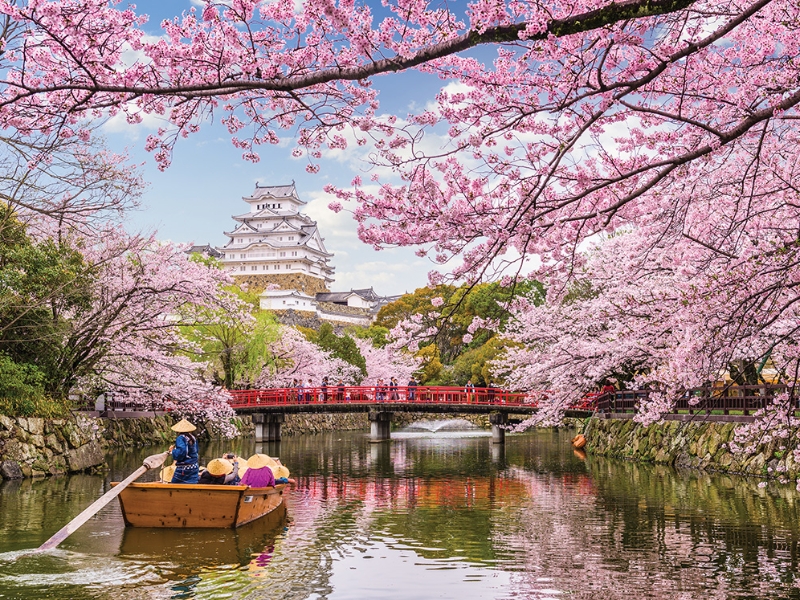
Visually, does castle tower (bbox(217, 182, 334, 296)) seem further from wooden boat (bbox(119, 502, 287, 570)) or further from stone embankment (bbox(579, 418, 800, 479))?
wooden boat (bbox(119, 502, 287, 570))

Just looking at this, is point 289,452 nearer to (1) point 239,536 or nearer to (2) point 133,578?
(1) point 239,536

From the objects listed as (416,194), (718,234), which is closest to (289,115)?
(416,194)

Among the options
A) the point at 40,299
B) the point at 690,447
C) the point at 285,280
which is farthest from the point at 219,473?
the point at 285,280

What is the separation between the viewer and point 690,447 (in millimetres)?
20703

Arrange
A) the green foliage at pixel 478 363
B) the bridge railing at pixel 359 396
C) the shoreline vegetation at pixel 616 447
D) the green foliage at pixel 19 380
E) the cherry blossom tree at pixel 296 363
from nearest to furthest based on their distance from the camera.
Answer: the green foliage at pixel 19 380
the shoreline vegetation at pixel 616 447
the bridge railing at pixel 359 396
the cherry blossom tree at pixel 296 363
the green foliage at pixel 478 363

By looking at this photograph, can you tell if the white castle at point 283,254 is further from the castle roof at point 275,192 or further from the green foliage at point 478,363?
the green foliage at point 478,363

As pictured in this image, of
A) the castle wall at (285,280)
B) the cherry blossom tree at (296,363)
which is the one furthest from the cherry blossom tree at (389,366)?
the castle wall at (285,280)

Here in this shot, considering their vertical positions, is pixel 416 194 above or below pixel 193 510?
above

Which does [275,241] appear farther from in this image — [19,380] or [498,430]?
[19,380]

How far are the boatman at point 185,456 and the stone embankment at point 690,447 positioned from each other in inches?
415

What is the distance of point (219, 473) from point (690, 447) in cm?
1402

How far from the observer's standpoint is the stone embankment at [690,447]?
16.9 meters

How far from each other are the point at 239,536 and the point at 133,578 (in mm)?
2726

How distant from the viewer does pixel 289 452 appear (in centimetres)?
2991
